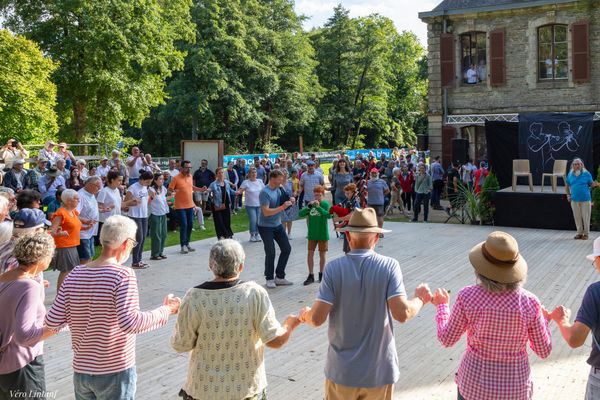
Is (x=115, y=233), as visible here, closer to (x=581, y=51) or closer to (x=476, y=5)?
(x=581, y=51)

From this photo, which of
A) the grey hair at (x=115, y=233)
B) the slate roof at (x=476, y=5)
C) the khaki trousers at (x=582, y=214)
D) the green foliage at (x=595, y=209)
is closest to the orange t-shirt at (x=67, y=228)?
the grey hair at (x=115, y=233)

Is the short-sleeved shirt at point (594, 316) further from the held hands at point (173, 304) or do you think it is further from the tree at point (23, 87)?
the tree at point (23, 87)

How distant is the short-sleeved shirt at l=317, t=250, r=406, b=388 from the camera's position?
3.66 meters

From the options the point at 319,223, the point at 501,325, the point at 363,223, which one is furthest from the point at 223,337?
the point at 319,223

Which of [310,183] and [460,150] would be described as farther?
[460,150]

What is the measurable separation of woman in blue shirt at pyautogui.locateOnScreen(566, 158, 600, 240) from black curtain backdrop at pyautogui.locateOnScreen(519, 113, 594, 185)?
17.3ft

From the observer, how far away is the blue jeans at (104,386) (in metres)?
3.66

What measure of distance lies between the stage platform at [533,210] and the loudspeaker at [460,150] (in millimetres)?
7412

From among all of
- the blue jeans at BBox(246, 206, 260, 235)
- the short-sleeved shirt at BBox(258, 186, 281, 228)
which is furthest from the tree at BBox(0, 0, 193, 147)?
the short-sleeved shirt at BBox(258, 186, 281, 228)

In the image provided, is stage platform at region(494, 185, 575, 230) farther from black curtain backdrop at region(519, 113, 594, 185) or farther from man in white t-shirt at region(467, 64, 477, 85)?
man in white t-shirt at region(467, 64, 477, 85)

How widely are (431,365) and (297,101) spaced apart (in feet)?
159

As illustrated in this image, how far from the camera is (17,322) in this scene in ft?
12.2

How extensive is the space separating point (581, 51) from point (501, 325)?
2492 centimetres

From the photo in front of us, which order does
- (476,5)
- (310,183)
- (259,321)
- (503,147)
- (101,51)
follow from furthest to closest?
(101,51)
(476,5)
(503,147)
(310,183)
(259,321)
